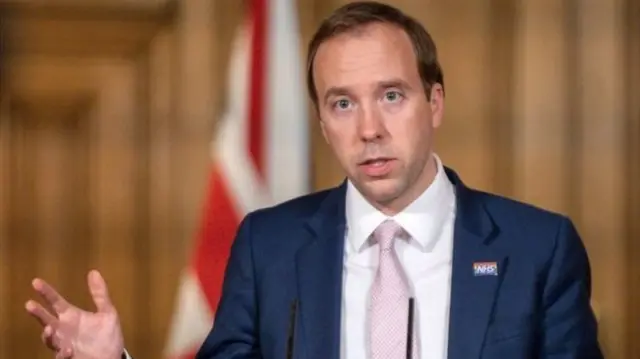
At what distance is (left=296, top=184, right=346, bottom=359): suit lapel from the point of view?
4.34 feet

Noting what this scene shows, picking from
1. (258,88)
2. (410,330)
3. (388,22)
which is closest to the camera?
(410,330)

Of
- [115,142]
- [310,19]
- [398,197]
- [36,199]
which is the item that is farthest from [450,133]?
[36,199]

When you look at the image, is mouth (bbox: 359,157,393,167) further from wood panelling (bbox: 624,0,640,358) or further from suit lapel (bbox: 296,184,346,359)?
wood panelling (bbox: 624,0,640,358)

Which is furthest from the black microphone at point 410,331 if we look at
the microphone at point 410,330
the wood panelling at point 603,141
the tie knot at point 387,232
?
the wood panelling at point 603,141

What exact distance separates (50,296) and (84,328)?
59mm

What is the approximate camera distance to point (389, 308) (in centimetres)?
131

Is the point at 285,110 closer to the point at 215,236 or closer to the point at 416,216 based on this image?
the point at 215,236

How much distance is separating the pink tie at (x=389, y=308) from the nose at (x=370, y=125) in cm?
14

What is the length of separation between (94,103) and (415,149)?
2.15 ft

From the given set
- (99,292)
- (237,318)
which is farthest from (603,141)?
(99,292)

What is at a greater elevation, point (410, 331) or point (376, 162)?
point (376, 162)

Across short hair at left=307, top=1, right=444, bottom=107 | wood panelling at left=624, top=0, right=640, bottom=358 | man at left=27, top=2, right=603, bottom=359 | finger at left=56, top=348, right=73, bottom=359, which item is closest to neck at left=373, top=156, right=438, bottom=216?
man at left=27, top=2, right=603, bottom=359

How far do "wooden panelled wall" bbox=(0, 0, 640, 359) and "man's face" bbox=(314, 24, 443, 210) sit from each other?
0.42 m

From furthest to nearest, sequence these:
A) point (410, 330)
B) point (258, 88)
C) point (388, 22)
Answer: point (258, 88) → point (388, 22) → point (410, 330)
